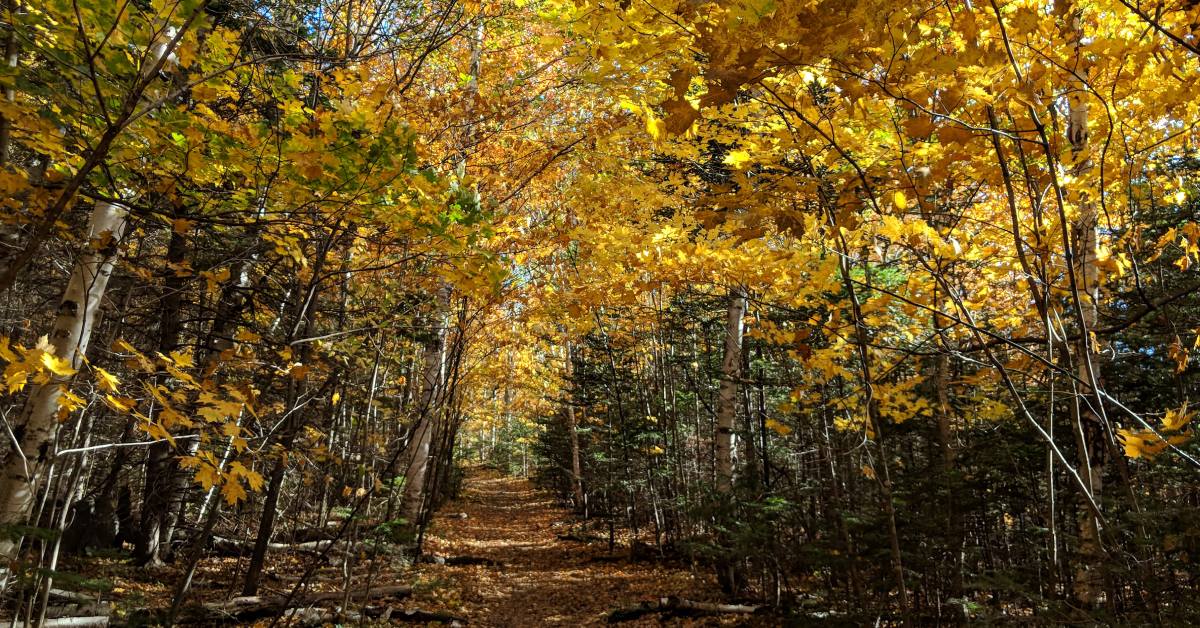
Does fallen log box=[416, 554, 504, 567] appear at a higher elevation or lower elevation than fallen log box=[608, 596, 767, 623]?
lower

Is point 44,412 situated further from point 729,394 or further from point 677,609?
point 729,394

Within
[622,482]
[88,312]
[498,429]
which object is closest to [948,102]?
[88,312]

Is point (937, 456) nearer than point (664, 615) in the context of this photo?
Yes

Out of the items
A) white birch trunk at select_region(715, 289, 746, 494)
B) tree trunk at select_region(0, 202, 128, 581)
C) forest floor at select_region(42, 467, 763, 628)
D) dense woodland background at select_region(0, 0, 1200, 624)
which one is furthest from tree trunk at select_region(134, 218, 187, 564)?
white birch trunk at select_region(715, 289, 746, 494)

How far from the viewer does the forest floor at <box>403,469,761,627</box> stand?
6961mm

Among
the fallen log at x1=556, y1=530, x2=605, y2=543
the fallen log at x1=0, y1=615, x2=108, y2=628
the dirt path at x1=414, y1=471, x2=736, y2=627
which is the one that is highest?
the fallen log at x1=0, y1=615, x2=108, y2=628

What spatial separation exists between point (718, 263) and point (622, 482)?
751 centimetres

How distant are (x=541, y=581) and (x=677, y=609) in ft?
10.1

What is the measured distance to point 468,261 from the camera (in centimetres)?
313

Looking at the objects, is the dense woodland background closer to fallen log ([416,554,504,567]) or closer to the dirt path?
fallen log ([416,554,504,567])

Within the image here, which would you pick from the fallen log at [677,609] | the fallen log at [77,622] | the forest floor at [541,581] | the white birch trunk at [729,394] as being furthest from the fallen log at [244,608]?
the white birch trunk at [729,394]

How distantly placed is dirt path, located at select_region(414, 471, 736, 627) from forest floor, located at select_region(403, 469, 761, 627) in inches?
0.5

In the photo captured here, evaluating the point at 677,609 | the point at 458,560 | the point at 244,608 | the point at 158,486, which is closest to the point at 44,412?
the point at 244,608

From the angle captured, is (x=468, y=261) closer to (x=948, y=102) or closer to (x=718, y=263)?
(x=718, y=263)
